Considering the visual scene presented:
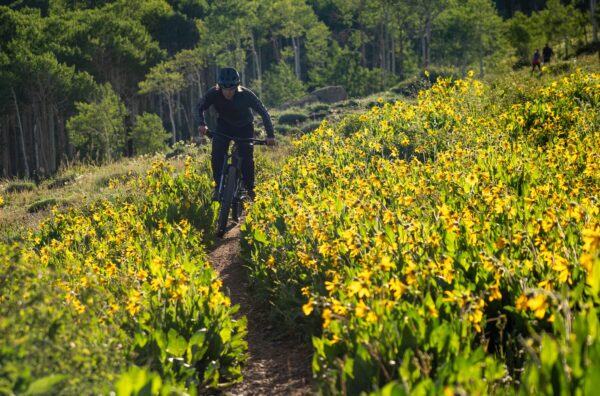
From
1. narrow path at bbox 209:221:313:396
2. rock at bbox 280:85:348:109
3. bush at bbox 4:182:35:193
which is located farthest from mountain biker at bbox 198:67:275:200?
rock at bbox 280:85:348:109

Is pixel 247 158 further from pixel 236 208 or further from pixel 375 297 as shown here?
pixel 375 297

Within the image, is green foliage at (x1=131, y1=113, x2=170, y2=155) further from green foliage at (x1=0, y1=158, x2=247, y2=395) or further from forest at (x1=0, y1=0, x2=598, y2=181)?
green foliage at (x1=0, y1=158, x2=247, y2=395)

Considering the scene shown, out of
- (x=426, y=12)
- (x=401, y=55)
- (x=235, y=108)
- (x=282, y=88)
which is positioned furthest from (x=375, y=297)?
(x=401, y=55)

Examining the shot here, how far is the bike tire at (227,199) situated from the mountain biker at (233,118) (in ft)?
0.62

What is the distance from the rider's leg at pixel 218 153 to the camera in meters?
10.1

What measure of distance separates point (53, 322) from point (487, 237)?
9.37ft

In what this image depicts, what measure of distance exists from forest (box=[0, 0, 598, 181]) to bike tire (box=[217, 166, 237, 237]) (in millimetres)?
25222

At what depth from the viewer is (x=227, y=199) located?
32.6 feet

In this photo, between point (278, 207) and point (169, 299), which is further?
point (278, 207)

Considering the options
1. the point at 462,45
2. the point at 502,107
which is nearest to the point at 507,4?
the point at 462,45

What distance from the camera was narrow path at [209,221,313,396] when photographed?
499cm

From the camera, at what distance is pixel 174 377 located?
438 centimetres

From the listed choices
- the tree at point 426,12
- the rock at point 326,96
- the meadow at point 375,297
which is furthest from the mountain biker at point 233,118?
the tree at point 426,12

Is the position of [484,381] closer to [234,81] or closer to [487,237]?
[487,237]
